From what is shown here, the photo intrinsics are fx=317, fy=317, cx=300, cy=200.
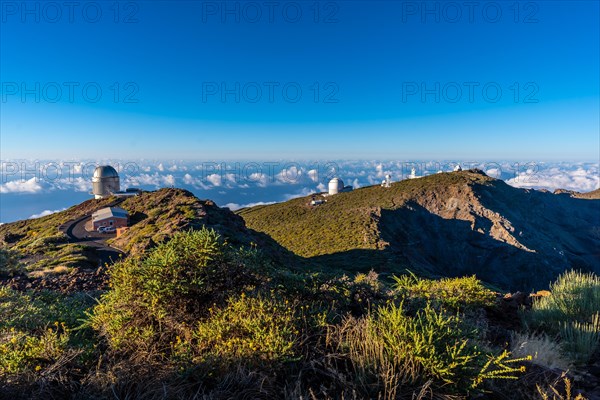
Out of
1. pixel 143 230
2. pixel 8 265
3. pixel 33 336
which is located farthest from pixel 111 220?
pixel 33 336

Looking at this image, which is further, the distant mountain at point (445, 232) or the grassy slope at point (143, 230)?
the distant mountain at point (445, 232)

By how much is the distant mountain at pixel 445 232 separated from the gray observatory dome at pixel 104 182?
2065 cm

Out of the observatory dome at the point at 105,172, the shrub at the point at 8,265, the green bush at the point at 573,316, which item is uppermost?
the observatory dome at the point at 105,172

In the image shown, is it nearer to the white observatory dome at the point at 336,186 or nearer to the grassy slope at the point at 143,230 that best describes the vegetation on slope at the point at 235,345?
the grassy slope at the point at 143,230

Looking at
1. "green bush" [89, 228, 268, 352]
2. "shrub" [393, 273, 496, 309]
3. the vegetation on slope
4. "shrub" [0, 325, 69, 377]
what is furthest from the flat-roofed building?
"shrub" [393, 273, 496, 309]

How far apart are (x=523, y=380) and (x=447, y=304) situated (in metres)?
2.03

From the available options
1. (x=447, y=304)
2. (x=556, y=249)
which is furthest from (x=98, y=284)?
(x=556, y=249)

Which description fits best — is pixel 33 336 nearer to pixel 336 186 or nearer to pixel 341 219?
pixel 341 219

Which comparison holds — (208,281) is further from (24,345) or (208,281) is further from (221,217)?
(221,217)

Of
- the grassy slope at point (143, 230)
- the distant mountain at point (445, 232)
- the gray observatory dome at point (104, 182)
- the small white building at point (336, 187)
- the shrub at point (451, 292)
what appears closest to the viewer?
the shrub at point (451, 292)

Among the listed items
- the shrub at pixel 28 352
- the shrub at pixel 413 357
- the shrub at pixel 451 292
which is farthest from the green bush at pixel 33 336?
the shrub at pixel 451 292

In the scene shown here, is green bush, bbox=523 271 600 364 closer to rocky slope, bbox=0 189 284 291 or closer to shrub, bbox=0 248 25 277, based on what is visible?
rocky slope, bbox=0 189 284 291

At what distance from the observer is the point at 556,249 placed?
137 ft

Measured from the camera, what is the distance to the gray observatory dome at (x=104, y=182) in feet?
148
